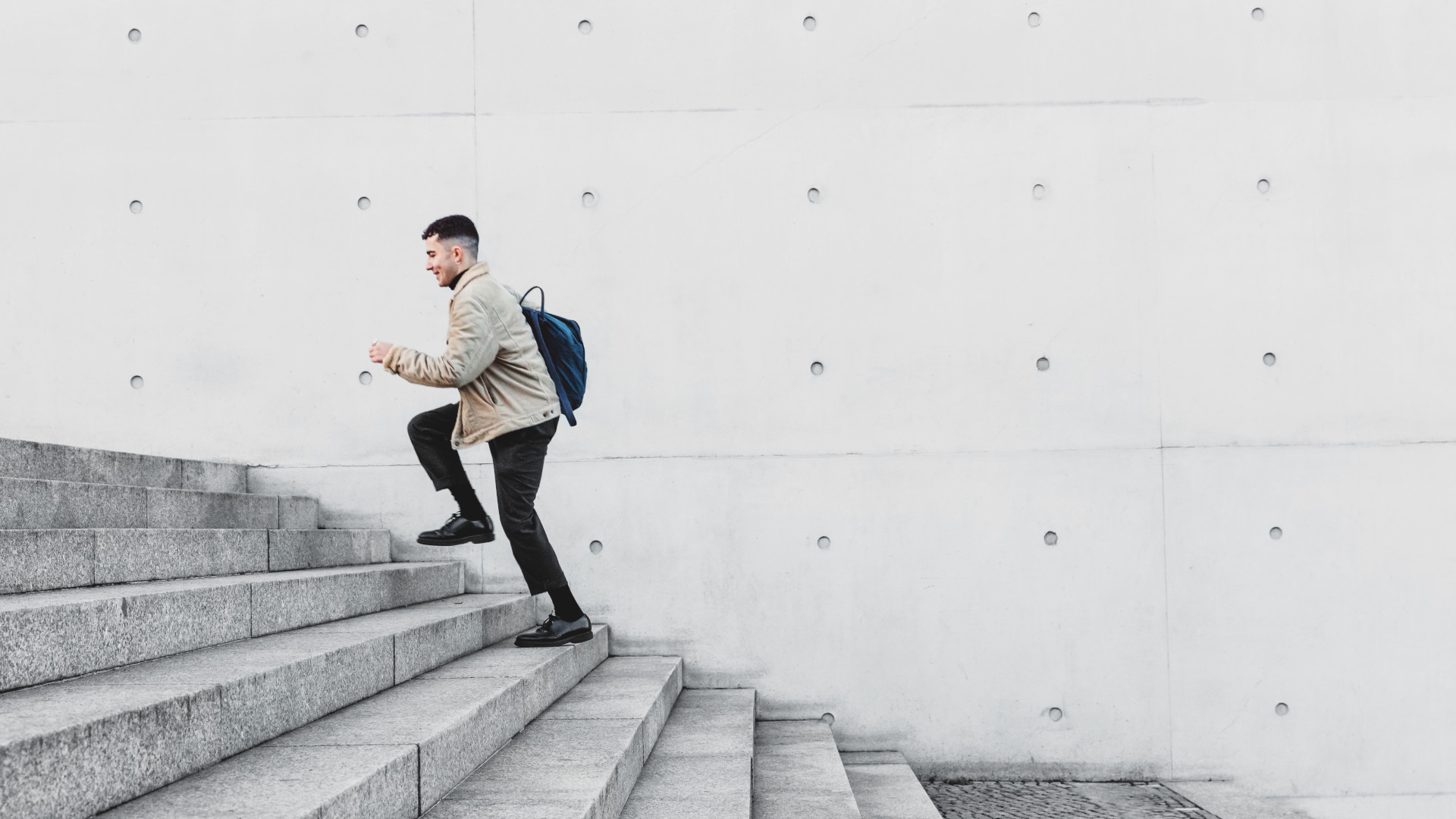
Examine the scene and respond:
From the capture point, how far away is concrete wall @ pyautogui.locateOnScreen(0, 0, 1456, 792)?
5.82m

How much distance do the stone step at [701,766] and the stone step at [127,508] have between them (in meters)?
1.89

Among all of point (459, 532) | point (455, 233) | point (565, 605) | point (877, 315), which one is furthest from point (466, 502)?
point (877, 315)

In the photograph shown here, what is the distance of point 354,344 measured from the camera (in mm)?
5918

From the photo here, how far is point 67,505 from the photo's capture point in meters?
3.57

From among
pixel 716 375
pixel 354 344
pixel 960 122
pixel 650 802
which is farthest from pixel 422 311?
pixel 650 802

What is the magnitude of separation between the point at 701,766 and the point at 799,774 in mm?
692

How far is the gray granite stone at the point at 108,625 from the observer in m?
2.43

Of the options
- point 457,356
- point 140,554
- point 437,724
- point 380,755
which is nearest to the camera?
point 380,755

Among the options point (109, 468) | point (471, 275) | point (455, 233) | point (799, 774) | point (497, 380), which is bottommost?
point (799, 774)

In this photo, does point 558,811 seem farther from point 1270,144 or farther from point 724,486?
point 1270,144

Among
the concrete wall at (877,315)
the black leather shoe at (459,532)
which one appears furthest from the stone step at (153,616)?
the concrete wall at (877,315)

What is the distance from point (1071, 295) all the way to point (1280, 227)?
1.11 meters

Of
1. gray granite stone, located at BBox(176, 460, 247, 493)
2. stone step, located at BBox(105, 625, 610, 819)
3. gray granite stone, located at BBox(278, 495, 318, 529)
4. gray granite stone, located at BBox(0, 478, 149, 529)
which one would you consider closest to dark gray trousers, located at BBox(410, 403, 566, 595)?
stone step, located at BBox(105, 625, 610, 819)

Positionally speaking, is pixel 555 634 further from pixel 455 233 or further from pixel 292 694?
pixel 292 694
